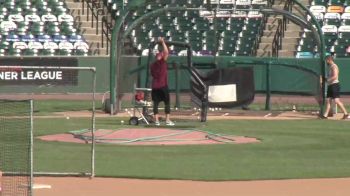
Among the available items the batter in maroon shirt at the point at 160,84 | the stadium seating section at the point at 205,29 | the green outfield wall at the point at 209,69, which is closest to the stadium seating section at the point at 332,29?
the stadium seating section at the point at 205,29

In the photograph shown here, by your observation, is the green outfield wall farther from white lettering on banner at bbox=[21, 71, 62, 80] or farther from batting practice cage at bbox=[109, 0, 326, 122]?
white lettering on banner at bbox=[21, 71, 62, 80]

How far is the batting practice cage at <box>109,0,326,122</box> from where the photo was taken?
24.0m

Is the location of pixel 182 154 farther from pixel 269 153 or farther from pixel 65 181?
pixel 65 181

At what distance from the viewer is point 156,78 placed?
20453mm

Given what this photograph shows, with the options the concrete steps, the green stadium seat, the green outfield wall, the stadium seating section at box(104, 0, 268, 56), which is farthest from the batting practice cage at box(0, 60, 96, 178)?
the green stadium seat

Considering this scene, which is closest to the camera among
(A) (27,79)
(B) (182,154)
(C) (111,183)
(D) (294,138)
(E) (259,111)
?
(C) (111,183)

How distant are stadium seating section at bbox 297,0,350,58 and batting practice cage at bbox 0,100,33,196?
19.7m

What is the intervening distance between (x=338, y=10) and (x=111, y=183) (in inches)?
1098

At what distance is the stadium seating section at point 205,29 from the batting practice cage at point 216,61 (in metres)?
0.04

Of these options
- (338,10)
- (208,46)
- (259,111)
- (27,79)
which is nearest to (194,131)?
(259,111)

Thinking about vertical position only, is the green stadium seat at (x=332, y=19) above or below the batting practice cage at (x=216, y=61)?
above

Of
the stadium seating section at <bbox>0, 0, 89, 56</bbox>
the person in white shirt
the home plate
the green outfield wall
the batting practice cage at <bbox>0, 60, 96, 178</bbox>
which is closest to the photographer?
the home plate

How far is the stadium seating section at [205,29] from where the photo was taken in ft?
119

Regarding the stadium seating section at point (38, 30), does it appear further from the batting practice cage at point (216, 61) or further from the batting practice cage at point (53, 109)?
the batting practice cage at point (216, 61)
